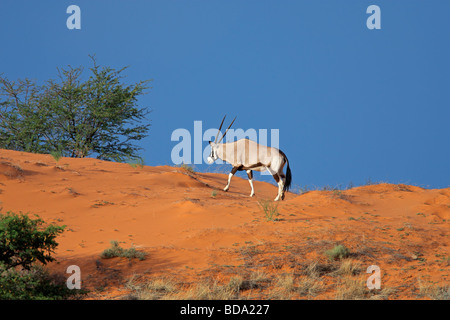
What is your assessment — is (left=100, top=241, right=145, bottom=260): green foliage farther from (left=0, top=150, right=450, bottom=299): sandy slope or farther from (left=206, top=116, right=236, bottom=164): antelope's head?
(left=206, top=116, right=236, bottom=164): antelope's head

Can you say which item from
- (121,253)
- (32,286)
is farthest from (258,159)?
(32,286)

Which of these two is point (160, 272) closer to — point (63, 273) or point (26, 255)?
point (63, 273)

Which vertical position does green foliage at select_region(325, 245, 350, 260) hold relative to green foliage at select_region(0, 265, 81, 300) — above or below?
above

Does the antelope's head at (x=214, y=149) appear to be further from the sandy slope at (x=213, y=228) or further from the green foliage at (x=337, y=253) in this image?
the green foliage at (x=337, y=253)

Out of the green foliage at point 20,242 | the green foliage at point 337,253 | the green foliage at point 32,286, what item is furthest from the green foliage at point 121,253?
the green foliage at point 337,253

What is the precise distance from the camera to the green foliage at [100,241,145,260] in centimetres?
866

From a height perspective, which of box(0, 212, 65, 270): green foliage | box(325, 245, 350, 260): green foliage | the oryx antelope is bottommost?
box(325, 245, 350, 260): green foliage

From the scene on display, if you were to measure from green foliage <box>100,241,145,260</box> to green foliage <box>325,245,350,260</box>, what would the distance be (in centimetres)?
328

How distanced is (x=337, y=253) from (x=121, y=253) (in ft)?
12.5

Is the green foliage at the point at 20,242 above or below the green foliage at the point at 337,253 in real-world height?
above

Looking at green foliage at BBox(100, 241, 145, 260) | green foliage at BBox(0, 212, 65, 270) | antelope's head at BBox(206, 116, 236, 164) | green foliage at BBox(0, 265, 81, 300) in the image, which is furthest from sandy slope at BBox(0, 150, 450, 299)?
antelope's head at BBox(206, 116, 236, 164)

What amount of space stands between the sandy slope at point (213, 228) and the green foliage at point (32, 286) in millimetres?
423

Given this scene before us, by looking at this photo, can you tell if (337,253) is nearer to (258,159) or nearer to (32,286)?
(32,286)

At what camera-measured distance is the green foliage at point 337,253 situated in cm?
870
